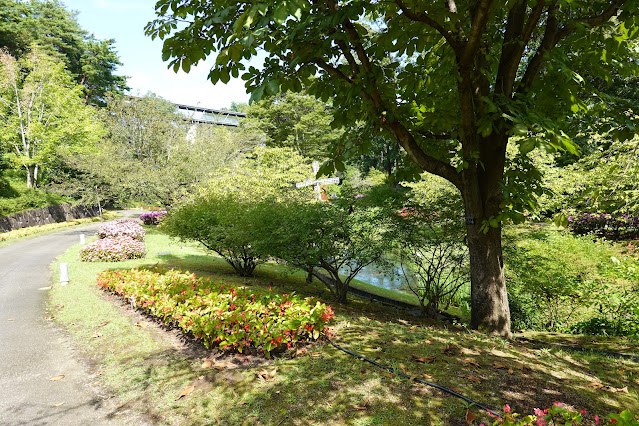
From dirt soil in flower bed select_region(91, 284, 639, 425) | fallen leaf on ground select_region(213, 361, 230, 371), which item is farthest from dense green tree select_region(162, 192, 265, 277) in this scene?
fallen leaf on ground select_region(213, 361, 230, 371)

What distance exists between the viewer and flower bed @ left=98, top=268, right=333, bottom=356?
441 cm

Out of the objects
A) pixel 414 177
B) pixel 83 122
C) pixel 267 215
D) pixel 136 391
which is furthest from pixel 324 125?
pixel 136 391

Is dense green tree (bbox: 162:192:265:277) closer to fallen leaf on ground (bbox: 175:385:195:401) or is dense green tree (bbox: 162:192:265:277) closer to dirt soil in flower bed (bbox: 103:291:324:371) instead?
dirt soil in flower bed (bbox: 103:291:324:371)

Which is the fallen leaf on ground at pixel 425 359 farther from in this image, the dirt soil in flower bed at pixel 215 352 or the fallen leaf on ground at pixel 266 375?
the fallen leaf on ground at pixel 266 375

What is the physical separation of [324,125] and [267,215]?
96.7ft

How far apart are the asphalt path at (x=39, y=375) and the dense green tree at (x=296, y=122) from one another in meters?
29.4

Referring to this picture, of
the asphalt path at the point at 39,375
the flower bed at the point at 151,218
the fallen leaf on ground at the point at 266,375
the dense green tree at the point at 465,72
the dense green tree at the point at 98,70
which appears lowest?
the asphalt path at the point at 39,375

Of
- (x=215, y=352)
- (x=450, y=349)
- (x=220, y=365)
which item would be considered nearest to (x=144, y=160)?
(x=215, y=352)

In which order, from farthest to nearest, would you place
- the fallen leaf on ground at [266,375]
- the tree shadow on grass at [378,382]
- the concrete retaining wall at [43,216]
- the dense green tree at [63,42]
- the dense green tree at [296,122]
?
the dense green tree at [296,122]
the dense green tree at [63,42]
the concrete retaining wall at [43,216]
the fallen leaf on ground at [266,375]
the tree shadow on grass at [378,382]

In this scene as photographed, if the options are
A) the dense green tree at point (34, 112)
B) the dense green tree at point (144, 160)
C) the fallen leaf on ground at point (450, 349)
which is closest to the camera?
the fallen leaf on ground at point (450, 349)

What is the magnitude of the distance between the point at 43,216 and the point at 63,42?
956 inches

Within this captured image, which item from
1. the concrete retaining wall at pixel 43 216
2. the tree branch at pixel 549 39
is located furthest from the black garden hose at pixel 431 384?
the concrete retaining wall at pixel 43 216

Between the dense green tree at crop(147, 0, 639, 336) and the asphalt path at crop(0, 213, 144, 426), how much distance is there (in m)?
3.66

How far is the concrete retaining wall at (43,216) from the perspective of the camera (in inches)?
814
